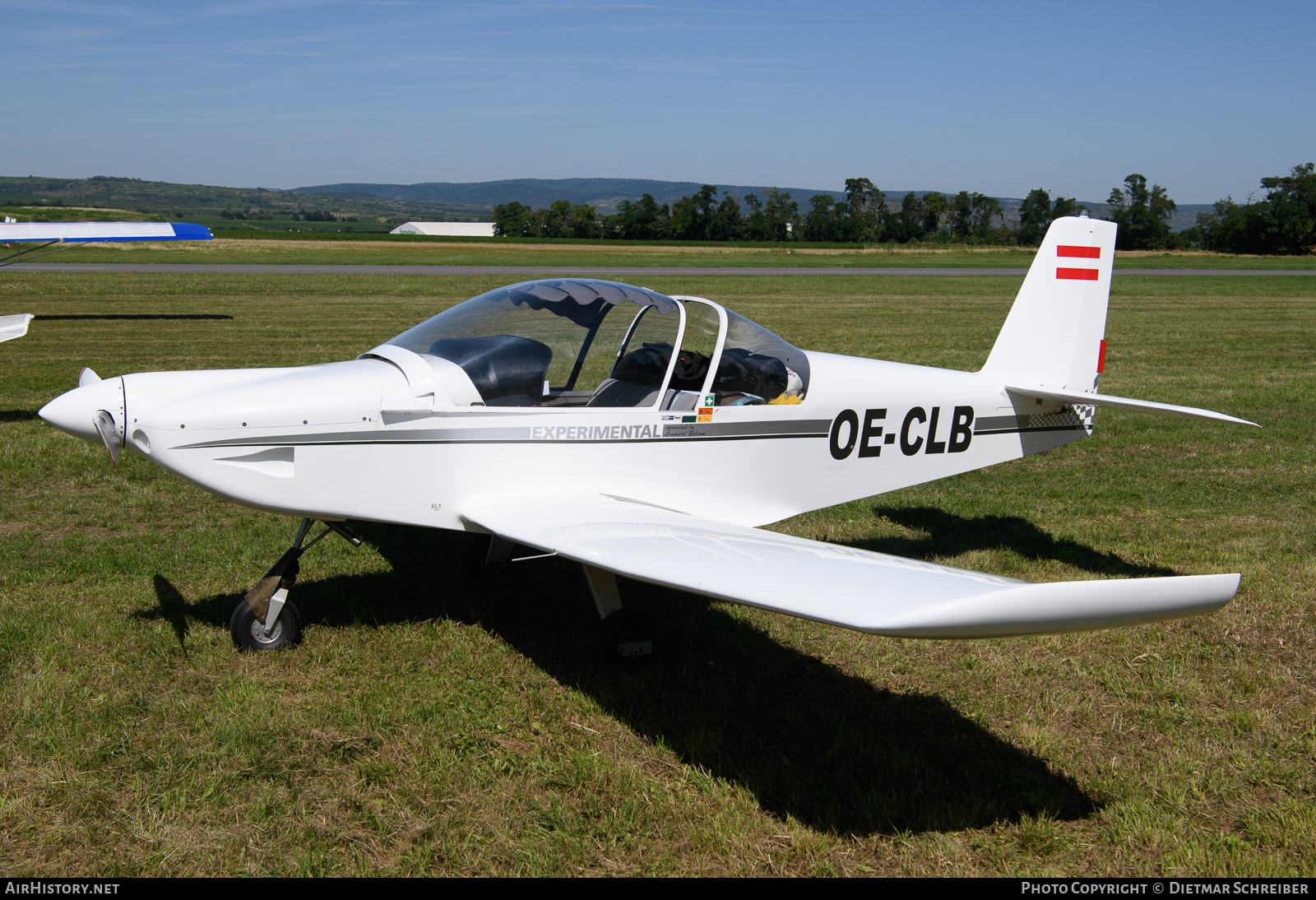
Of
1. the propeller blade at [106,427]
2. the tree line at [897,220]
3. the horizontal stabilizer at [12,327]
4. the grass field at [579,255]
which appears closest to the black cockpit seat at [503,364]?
the propeller blade at [106,427]

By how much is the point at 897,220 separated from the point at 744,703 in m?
82.5

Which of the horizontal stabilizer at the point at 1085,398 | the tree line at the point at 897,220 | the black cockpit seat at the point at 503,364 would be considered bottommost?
the horizontal stabilizer at the point at 1085,398

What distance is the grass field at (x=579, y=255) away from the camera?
133ft

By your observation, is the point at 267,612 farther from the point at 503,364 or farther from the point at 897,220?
the point at 897,220

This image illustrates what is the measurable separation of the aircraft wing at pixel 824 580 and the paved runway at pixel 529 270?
2995 cm

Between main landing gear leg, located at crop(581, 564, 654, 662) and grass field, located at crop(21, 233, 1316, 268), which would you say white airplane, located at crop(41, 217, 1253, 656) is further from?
grass field, located at crop(21, 233, 1316, 268)

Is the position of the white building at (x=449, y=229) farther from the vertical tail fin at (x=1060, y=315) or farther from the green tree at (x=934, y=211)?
the vertical tail fin at (x=1060, y=315)

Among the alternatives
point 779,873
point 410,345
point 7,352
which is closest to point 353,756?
point 779,873

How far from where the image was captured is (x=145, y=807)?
3.28 metres

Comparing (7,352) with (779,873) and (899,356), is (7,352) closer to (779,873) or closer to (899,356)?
(899,356)

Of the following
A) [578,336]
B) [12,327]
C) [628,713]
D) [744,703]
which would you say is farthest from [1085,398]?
[12,327]

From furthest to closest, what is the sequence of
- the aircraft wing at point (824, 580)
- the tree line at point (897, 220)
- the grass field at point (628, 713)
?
the tree line at point (897, 220), the grass field at point (628, 713), the aircraft wing at point (824, 580)

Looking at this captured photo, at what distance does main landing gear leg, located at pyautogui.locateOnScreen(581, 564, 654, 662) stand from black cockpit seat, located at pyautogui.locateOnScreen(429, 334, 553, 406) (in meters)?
1.01

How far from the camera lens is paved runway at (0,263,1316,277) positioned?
1268 inches
